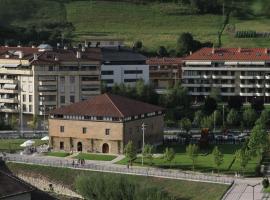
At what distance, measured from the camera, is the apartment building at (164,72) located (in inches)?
3849

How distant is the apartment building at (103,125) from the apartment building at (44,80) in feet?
48.7

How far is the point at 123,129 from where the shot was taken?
207ft

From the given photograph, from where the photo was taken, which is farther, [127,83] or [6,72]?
[127,83]

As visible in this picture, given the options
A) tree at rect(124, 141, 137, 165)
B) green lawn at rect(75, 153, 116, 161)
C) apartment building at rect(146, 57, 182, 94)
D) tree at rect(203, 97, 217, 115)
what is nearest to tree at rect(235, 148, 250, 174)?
tree at rect(124, 141, 137, 165)

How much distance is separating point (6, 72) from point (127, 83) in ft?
49.0

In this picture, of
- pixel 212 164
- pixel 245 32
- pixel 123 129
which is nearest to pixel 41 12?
pixel 245 32

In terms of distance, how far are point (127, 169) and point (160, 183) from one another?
4.25m

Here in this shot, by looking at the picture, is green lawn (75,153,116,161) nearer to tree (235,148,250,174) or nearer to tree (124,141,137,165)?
tree (124,141,137,165)

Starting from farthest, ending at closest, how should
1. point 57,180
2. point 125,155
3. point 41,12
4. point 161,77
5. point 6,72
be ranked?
1. point 41,12
2. point 161,77
3. point 6,72
4. point 125,155
5. point 57,180

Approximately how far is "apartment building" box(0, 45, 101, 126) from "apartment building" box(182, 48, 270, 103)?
44.8ft

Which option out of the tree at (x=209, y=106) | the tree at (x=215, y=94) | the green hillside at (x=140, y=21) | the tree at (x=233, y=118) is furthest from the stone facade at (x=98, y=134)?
the green hillside at (x=140, y=21)

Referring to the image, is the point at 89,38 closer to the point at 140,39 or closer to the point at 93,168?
the point at 140,39

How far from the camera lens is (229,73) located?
91.7 metres

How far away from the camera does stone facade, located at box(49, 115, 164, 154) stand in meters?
63.4
